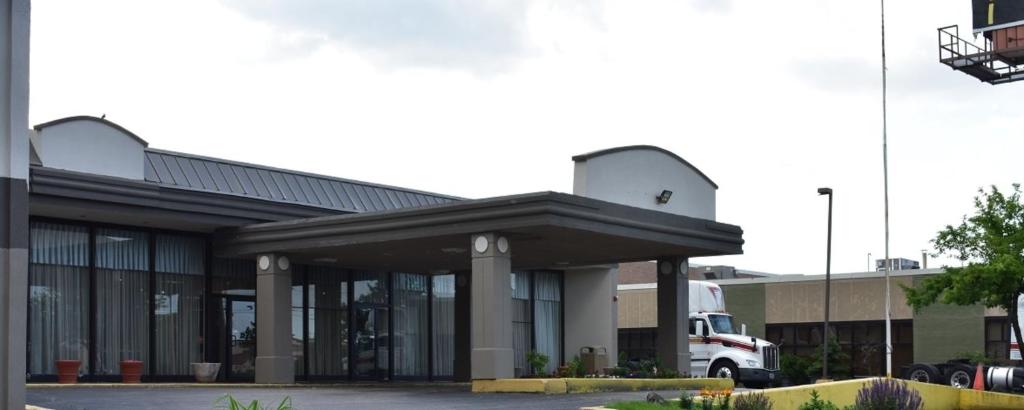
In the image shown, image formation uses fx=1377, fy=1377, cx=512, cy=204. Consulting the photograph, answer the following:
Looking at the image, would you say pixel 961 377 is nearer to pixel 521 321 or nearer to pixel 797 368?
pixel 797 368

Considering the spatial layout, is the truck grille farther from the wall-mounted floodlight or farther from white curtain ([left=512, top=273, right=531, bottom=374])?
the wall-mounted floodlight

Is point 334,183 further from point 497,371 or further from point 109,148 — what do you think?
point 497,371

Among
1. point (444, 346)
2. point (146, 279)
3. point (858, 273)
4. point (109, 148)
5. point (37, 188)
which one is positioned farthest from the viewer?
point (858, 273)

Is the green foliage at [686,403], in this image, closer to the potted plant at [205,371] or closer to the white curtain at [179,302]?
the potted plant at [205,371]

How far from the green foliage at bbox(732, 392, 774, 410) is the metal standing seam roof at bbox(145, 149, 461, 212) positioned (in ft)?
50.2

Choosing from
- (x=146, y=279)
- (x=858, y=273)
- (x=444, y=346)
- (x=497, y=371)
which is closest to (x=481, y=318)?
(x=497, y=371)

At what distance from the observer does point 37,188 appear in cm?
2755

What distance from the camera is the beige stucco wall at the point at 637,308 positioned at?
180 ft

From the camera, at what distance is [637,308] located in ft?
182

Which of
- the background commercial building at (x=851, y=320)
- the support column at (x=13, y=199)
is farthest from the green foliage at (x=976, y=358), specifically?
the support column at (x=13, y=199)

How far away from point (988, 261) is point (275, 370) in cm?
2044

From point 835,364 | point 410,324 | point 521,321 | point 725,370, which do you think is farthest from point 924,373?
point 410,324

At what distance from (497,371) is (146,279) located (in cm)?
928

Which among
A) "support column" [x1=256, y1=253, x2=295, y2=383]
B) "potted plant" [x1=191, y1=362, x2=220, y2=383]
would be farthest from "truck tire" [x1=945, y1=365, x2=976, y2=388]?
"potted plant" [x1=191, y1=362, x2=220, y2=383]
